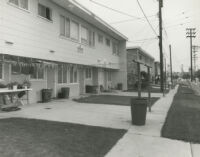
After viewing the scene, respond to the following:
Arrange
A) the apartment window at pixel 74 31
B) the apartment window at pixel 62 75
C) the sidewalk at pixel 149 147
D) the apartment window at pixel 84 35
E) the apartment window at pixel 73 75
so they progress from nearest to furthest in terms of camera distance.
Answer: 1. the sidewalk at pixel 149 147
2. the apartment window at pixel 62 75
3. the apartment window at pixel 74 31
4. the apartment window at pixel 73 75
5. the apartment window at pixel 84 35

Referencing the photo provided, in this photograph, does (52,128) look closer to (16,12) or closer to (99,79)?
(16,12)

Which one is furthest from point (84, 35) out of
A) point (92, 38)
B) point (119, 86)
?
point (119, 86)

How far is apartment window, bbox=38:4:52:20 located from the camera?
39.0ft

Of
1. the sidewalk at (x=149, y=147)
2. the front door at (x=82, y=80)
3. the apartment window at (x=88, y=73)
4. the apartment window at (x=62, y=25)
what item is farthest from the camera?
the apartment window at (x=88, y=73)

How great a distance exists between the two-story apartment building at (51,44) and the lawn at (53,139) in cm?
406

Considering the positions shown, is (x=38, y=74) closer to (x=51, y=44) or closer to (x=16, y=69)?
(x=51, y=44)

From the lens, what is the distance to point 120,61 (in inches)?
1035

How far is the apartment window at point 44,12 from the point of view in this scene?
11.9m

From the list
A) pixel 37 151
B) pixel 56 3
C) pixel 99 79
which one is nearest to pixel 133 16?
pixel 99 79

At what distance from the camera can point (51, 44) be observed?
12.5m

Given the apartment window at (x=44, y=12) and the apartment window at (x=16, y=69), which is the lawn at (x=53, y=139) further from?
the apartment window at (x=44, y=12)

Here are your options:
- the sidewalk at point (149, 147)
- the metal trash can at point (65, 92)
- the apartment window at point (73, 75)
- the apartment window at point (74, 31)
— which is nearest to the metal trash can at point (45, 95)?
the metal trash can at point (65, 92)

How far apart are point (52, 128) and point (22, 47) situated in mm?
5465

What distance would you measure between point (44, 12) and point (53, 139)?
902cm
